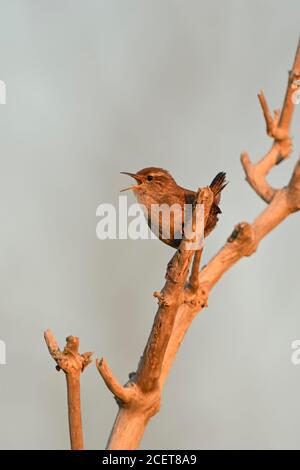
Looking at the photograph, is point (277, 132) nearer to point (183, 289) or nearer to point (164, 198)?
point (164, 198)

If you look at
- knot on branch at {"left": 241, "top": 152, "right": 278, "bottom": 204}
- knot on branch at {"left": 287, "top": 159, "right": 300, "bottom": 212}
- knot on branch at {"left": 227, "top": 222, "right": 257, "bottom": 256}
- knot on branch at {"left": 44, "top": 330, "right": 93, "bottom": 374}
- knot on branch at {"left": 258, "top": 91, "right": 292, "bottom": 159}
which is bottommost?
knot on branch at {"left": 44, "top": 330, "right": 93, "bottom": 374}

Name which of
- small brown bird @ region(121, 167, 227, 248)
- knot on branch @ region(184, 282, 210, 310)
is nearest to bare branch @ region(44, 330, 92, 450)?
knot on branch @ region(184, 282, 210, 310)

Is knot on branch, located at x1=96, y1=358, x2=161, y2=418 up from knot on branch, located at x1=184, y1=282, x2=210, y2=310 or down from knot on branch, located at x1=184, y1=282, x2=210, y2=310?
down

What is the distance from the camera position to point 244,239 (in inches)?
153

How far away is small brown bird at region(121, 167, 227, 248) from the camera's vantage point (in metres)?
4.43

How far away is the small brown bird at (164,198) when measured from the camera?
4.43m

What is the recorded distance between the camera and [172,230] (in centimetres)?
444

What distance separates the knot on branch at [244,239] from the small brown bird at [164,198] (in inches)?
15.5

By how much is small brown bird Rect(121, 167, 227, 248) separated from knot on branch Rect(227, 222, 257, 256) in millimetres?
395

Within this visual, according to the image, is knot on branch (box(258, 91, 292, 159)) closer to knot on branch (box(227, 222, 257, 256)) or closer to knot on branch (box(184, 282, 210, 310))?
knot on branch (box(227, 222, 257, 256))

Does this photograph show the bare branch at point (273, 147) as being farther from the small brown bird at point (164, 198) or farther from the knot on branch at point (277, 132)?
the small brown bird at point (164, 198)
